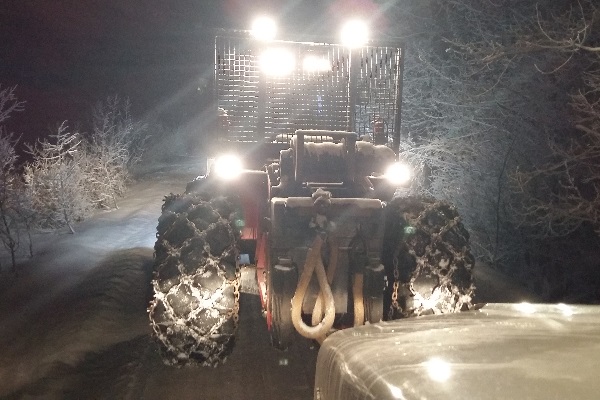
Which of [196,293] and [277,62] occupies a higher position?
[277,62]

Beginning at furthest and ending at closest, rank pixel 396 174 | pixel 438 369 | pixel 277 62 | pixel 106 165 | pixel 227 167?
pixel 106 165 → pixel 277 62 → pixel 227 167 → pixel 396 174 → pixel 438 369

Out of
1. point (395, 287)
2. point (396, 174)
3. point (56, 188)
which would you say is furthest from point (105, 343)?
point (56, 188)

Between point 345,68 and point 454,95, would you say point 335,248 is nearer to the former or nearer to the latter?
point 345,68

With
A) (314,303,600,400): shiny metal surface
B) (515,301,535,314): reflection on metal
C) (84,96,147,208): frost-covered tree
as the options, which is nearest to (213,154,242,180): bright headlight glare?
(314,303,600,400): shiny metal surface

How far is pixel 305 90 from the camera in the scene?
6.86m

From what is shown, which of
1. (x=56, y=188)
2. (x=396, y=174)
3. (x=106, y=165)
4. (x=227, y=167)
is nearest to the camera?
(x=396, y=174)

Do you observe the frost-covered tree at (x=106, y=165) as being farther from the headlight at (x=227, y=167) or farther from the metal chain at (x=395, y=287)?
the metal chain at (x=395, y=287)

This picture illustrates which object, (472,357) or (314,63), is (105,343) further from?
(472,357)

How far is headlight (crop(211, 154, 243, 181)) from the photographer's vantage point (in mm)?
5605

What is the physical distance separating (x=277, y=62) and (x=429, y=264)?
123 inches

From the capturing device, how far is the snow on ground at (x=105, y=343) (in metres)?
5.06

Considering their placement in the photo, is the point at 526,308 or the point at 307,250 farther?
the point at 307,250

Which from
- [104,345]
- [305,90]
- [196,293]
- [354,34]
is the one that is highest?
[354,34]

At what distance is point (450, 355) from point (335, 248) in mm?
2220
